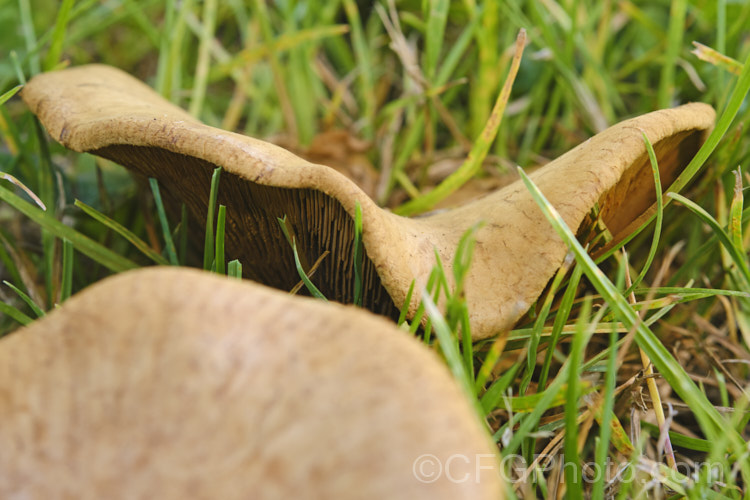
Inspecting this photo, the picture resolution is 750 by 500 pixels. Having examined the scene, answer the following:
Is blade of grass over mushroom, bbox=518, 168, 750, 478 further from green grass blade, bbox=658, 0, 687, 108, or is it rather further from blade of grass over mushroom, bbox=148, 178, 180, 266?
green grass blade, bbox=658, 0, 687, 108

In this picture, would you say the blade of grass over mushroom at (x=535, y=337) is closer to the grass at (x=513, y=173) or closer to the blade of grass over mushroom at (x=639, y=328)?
the grass at (x=513, y=173)

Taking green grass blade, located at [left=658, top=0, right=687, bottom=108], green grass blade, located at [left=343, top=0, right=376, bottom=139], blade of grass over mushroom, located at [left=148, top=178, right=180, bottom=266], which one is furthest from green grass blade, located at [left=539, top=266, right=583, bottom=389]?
green grass blade, located at [left=343, top=0, right=376, bottom=139]

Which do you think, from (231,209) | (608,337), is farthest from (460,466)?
(608,337)

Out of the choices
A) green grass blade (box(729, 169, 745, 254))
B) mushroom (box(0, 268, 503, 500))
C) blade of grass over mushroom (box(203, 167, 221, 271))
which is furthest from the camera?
green grass blade (box(729, 169, 745, 254))

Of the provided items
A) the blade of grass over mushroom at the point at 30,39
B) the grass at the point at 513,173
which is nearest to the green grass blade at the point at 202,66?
the grass at the point at 513,173

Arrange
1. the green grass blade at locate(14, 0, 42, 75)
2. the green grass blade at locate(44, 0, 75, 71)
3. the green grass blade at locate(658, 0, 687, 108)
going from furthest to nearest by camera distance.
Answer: the green grass blade at locate(658, 0, 687, 108), the green grass blade at locate(14, 0, 42, 75), the green grass blade at locate(44, 0, 75, 71)

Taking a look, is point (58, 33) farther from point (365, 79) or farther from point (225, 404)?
point (225, 404)

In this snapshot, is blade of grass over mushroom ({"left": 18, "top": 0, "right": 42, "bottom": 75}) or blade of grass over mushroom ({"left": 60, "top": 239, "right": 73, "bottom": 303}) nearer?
blade of grass over mushroom ({"left": 60, "top": 239, "right": 73, "bottom": 303})
